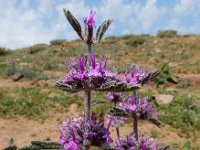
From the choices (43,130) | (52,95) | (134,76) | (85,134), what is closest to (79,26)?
(85,134)

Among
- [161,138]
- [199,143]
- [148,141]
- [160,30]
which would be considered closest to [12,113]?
[161,138]

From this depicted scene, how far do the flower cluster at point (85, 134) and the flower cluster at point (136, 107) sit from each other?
88cm

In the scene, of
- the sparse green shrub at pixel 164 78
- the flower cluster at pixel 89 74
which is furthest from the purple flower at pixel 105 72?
the sparse green shrub at pixel 164 78

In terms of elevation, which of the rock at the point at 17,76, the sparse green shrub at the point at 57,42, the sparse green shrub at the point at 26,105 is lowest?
the sparse green shrub at the point at 26,105

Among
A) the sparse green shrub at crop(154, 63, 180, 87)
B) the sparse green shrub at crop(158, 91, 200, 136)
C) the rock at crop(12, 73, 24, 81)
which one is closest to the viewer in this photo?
the sparse green shrub at crop(158, 91, 200, 136)

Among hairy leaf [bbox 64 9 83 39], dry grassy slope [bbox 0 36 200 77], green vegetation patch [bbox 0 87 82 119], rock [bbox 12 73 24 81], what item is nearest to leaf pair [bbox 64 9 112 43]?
hairy leaf [bbox 64 9 83 39]

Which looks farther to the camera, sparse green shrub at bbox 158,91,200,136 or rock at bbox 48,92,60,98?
rock at bbox 48,92,60,98

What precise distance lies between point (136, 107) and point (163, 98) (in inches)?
308

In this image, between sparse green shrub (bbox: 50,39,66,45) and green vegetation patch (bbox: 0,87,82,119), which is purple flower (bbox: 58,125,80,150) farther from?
sparse green shrub (bbox: 50,39,66,45)

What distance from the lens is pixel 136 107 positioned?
3.44 m

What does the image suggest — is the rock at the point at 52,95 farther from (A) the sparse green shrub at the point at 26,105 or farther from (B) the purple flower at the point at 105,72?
(B) the purple flower at the point at 105,72

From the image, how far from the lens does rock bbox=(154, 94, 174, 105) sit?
35.9 ft

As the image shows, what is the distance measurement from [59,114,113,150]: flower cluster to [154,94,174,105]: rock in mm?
8408

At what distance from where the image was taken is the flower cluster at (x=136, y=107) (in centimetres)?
343
